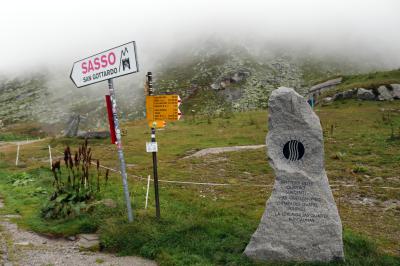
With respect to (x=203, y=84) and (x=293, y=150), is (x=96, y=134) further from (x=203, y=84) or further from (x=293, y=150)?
(x=203, y=84)

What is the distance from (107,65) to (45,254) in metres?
5.09

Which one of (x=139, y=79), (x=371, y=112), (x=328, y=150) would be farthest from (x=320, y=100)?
(x=139, y=79)

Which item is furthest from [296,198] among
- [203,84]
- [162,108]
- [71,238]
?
[203,84]

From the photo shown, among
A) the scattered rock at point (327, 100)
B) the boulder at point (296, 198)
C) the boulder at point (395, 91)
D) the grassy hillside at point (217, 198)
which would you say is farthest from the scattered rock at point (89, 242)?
the scattered rock at point (327, 100)

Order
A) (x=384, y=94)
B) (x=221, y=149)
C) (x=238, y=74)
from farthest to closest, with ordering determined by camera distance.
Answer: (x=238, y=74) < (x=384, y=94) < (x=221, y=149)

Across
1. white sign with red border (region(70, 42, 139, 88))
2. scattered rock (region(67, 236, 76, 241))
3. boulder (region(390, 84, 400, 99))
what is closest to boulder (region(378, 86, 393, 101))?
boulder (region(390, 84, 400, 99))

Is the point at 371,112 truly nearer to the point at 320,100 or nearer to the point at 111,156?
the point at 320,100

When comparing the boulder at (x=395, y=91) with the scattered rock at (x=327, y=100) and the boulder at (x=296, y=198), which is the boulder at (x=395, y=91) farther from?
the boulder at (x=296, y=198)

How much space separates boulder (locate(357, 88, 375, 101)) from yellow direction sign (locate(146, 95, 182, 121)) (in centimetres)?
3591

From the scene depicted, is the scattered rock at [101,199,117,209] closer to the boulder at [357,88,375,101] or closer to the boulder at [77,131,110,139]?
the boulder at [77,131,110,139]

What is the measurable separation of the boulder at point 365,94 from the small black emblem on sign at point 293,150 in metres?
36.2

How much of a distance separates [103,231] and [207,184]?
23.9ft

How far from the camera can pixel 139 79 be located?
92875 mm

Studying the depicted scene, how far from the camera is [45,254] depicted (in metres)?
9.99
